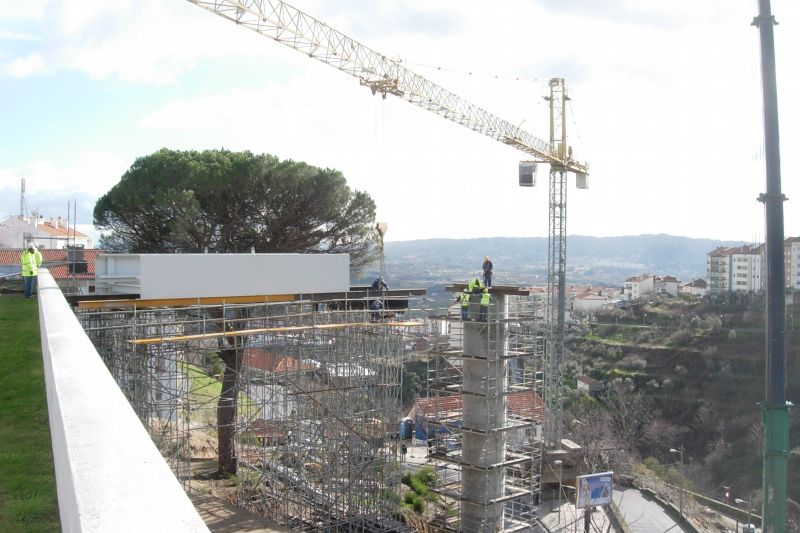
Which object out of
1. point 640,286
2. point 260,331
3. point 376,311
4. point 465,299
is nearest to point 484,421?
point 465,299

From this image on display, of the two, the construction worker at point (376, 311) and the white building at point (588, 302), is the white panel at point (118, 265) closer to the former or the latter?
the construction worker at point (376, 311)

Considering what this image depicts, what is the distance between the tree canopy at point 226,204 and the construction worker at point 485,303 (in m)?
9.04

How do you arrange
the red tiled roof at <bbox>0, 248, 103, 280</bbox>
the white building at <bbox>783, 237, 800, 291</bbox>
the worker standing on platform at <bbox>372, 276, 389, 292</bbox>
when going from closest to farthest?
the worker standing on platform at <bbox>372, 276, 389, 292</bbox>
the red tiled roof at <bbox>0, 248, 103, 280</bbox>
the white building at <bbox>783, 237, 800, 291</bbox>

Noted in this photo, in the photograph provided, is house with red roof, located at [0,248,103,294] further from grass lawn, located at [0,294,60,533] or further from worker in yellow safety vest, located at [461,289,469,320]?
worker in yellow safety vest, located at [461,289,469,320]

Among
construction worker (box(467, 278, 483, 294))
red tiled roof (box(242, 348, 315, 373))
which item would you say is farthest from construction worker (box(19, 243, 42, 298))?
construction worker (box(467, 278, 483, 294))

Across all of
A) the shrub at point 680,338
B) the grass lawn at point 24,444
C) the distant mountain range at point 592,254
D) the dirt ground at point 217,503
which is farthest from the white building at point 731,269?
the grass lawn at point 24,444

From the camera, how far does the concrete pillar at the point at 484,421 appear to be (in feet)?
42.7

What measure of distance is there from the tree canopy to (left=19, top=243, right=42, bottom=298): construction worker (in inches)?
248

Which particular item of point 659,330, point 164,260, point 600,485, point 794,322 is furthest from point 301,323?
point 659,330

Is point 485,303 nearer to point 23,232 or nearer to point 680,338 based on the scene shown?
point 23,232

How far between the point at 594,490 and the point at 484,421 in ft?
7.64

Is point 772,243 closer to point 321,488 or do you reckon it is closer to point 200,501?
point 321,488

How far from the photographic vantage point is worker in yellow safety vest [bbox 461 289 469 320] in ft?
42.6

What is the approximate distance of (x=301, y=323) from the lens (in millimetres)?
12992
